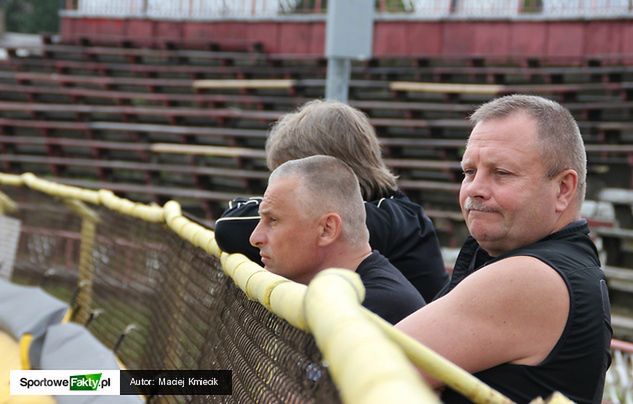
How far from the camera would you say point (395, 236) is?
317 cm

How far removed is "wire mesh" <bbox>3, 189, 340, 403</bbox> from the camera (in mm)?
2021

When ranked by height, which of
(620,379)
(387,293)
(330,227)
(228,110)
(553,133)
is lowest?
(620,379)

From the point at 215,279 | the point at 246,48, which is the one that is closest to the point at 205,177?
the point at 246,48

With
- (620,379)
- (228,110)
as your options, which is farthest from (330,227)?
(228,110)

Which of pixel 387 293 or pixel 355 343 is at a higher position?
pixel 355 343

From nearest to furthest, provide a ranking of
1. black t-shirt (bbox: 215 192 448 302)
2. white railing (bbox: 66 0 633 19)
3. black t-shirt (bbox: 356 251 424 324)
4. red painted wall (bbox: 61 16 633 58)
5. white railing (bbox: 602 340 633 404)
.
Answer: black t-shirt (bbox: 356 251 424 324)
black t-shirt (bbox: 215 192 448 302)
white railing (bbox: 602 340 633 404)
red painted wall (bbox: 61 16 633 58)
white railing (bbox: 66 0 633 19)

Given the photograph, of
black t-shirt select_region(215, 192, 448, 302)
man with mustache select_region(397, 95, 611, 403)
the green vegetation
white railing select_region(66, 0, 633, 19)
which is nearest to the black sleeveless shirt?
man with mustache select_region(397, 95, 611, 403)

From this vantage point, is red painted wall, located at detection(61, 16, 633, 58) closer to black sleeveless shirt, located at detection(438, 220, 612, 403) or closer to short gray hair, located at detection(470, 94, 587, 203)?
short gray hair, located at detection(470, 94, 587, 203)

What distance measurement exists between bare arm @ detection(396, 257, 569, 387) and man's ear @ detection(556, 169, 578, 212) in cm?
24

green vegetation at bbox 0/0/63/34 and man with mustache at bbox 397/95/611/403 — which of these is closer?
man with mustache at bbox 397/95/611/403

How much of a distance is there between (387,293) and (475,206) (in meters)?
0.40

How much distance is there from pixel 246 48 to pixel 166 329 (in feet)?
45.9

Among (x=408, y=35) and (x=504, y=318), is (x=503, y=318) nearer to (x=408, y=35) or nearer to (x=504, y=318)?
(x=504, y=318)

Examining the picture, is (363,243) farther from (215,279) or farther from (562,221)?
(215,279)
